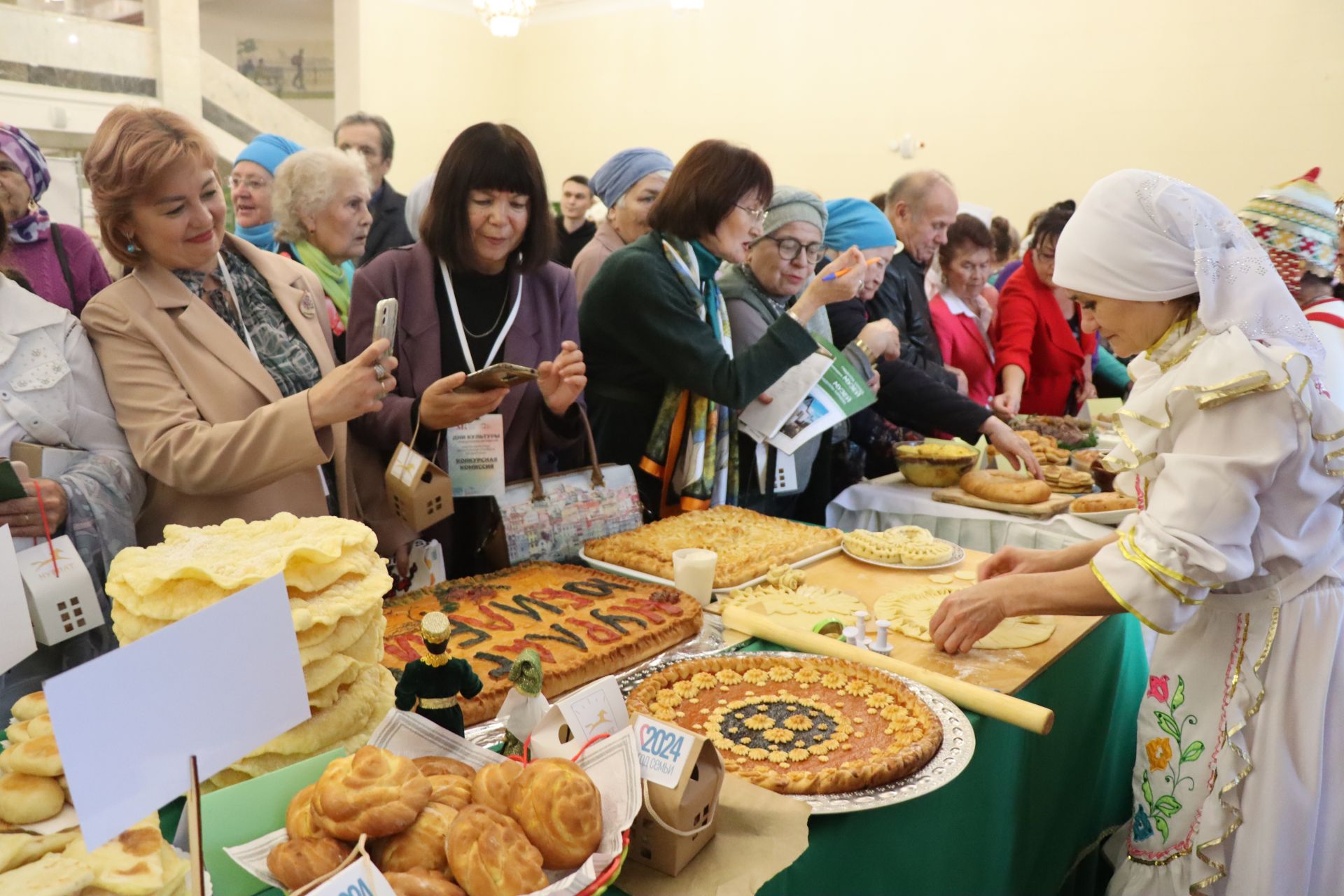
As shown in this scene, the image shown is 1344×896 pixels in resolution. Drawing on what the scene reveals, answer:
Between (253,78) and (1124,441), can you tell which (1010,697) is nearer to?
(1124,441)

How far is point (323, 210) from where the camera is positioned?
10.8 feet

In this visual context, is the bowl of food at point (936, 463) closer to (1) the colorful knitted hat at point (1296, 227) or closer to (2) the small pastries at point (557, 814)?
(1) the colorful knitted hat at point (1296, 227)

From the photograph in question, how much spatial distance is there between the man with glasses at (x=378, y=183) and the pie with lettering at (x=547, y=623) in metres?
3.16

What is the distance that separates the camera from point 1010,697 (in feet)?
5.03

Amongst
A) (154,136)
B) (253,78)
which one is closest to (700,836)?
(154,136)

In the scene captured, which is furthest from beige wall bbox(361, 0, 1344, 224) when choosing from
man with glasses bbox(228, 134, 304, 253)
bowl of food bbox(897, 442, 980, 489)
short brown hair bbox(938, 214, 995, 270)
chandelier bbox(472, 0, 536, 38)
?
man with glasses bbox(228, 134, 304, 253)

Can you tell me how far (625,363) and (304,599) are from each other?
5.63 ft

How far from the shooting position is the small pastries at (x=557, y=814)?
96cm

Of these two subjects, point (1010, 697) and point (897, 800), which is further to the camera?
point (1010, 697)

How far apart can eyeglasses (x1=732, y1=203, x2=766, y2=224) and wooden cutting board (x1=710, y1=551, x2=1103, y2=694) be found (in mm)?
1084

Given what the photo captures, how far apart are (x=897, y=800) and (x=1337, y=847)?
98cm

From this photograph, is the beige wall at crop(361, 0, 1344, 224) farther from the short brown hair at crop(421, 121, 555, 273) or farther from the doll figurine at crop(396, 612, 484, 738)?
the doll figurine at crop(396, 612, 484, 738)

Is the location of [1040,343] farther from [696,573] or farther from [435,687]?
[435,687]

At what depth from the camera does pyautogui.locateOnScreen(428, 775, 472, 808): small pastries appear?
1.01 meters
